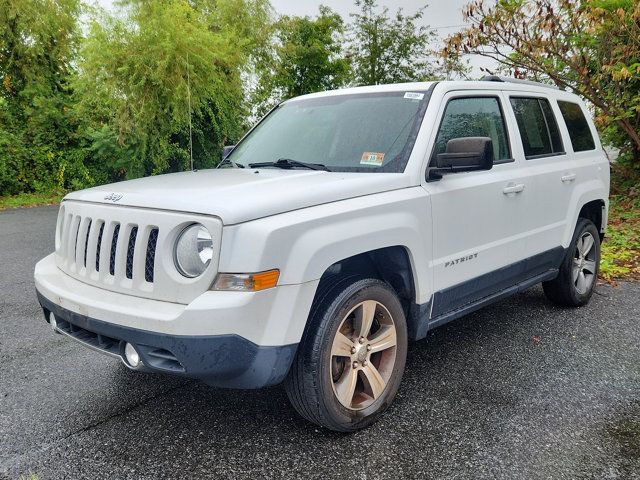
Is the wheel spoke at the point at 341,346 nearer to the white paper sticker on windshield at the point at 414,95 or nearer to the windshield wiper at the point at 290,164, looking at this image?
the windshield wiper at the point at 290,164

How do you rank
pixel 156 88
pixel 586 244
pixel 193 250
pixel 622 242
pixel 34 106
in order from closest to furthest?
pixel 193 250, pixel 586 244, pixel 622 242, pixel 156 88, pixel 34 106

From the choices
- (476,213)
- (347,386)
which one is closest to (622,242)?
(476,213)

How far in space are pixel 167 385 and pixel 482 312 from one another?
2814 mm

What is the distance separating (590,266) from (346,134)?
113 inches

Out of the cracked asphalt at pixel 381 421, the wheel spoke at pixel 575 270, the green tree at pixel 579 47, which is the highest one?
the green tree at pixel 579 47

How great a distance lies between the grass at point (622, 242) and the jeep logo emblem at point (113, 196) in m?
5.32

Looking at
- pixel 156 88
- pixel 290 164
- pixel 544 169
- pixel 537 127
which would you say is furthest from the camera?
pixel 156 88

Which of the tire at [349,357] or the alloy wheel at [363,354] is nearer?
the tire at [349,357]

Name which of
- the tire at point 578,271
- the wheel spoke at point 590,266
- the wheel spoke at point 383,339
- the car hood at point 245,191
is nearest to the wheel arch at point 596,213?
the tire at point 578,271

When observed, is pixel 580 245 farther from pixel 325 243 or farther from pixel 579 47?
pixel 579 47

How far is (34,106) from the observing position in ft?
54.4

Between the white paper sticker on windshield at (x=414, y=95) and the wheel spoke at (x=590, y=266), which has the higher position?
the white paper sticker on windshield at (x=414, y=95)

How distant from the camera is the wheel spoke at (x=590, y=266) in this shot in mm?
4941

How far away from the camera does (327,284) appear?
2.79m
